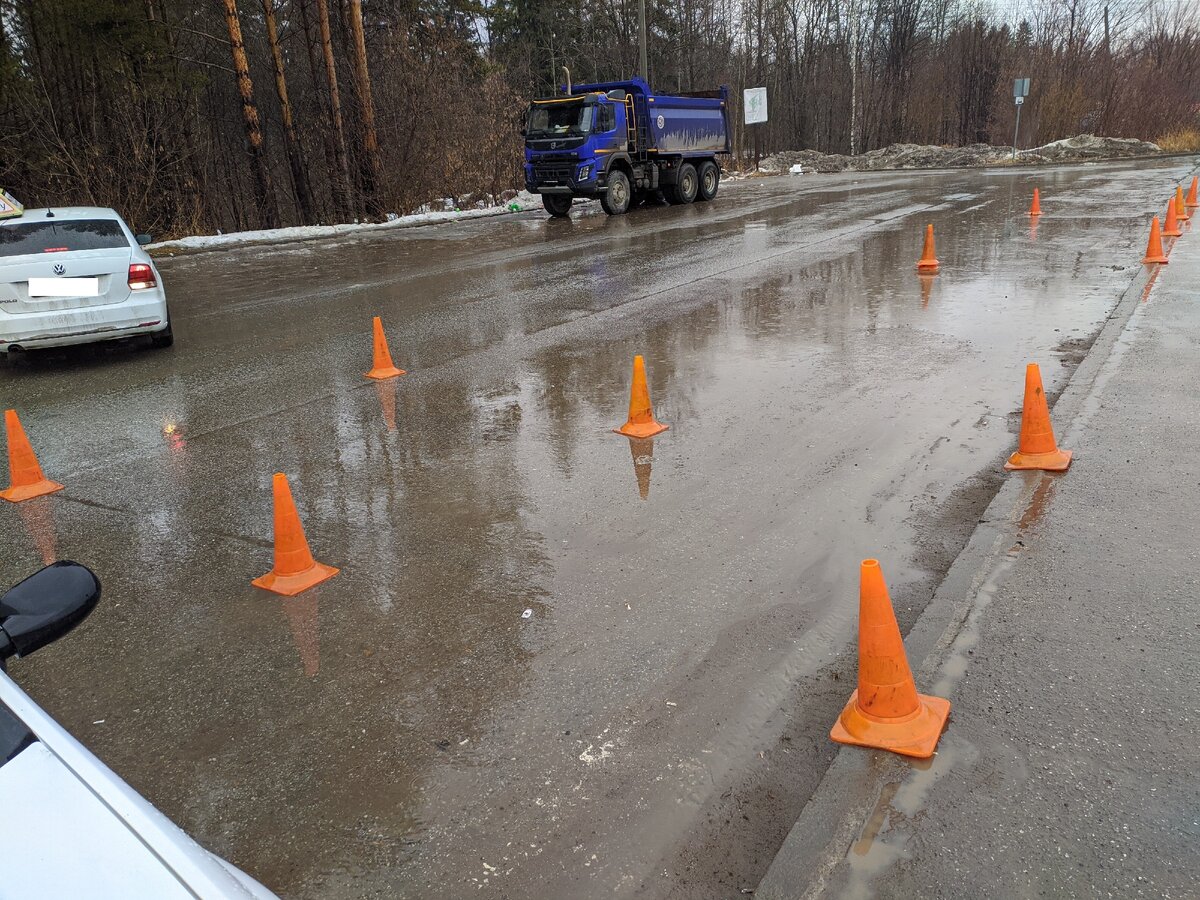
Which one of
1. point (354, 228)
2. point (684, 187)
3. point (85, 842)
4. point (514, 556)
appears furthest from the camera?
A: point (684, 187)

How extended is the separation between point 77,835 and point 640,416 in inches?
209

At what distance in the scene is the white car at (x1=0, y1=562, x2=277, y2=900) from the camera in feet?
4.69

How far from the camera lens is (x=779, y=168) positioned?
4666 centimetres

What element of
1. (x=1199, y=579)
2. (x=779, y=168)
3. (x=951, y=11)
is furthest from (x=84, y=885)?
(x=951, y=11)

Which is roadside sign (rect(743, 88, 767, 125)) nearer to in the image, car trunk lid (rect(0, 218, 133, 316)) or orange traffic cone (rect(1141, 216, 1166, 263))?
orange traffic cone (rect(1141, 216, 1166, 263))

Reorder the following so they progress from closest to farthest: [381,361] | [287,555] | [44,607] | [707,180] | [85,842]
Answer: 1. [85,842]
2. [44,607]
3. [287,555]
4. [381,361]
5. [707,180]

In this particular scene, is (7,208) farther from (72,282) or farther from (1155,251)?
(1155,251)

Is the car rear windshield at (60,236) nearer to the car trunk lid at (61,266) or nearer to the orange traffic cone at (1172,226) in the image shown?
the car trunk lid at (61,266)

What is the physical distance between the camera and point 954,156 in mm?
42844

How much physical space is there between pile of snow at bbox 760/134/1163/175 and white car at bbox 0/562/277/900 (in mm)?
43305

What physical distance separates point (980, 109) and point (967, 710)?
55524 millimetres

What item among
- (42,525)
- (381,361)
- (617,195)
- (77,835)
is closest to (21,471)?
(42,525)

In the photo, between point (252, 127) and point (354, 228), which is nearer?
point (252, 127)

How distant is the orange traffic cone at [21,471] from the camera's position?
5.90m
